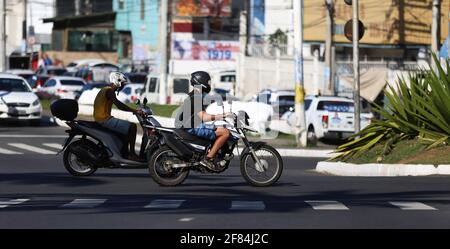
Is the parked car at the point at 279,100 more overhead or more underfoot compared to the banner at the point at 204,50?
more underfoot

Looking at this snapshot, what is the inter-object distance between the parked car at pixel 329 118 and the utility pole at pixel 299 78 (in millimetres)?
2301

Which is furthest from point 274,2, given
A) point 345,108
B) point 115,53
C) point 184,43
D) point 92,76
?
point 345,108

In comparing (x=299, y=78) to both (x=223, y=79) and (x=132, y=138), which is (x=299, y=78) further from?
(x=223, y=79)

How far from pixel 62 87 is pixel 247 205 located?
42814mm

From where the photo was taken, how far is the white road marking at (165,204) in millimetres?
14258

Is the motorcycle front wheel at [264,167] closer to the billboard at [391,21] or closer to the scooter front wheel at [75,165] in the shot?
the scooter front wheel at [75,165]

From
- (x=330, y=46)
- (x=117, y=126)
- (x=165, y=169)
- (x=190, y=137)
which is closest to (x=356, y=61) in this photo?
(x=330, y=46)

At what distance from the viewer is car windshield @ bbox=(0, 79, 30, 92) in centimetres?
3822

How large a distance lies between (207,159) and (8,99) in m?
21.6

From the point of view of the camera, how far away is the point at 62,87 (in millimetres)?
56250

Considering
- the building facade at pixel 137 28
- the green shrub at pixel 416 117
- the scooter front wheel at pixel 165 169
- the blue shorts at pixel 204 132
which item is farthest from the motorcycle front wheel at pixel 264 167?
the building facade at pixel 137 28

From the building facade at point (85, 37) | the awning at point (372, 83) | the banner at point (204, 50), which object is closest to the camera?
the awning at point (372, 83)

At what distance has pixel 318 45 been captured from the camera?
61.7 metres

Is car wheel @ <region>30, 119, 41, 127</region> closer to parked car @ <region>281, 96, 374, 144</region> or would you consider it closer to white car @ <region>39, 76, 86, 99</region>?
parked car @ <region>281, 96, 374, 144</region>
